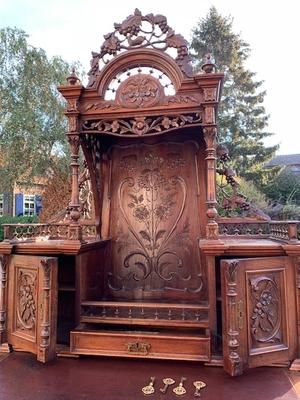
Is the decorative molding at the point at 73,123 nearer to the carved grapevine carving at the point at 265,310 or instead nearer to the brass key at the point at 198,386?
the carved grapevine carving at the point at 265,310

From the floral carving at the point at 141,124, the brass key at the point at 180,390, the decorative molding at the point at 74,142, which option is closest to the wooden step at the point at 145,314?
the brass key at the point at 180,390

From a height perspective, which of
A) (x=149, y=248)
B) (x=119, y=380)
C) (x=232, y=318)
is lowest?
(x=119, y=380)

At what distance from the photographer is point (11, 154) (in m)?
10.2

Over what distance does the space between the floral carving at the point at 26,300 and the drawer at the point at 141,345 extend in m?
0.33

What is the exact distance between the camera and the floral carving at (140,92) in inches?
98.9

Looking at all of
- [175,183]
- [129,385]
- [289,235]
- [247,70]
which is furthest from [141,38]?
[247,70]

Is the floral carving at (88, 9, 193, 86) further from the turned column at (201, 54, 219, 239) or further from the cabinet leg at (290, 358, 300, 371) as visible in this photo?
the cabinet leg at (290, 358, 300, 371)

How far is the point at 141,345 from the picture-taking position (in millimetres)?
2293

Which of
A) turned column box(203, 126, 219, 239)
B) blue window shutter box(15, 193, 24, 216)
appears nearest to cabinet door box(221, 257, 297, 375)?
turned column box(203, 126, 219, 239)

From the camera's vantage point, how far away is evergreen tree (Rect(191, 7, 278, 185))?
46.7 feet

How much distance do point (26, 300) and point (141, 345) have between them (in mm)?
898

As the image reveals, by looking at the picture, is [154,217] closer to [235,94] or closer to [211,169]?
[211,169]

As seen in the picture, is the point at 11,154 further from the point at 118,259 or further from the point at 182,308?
the point at 182,308

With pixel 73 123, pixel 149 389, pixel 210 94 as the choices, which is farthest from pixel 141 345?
pixel 210 94
